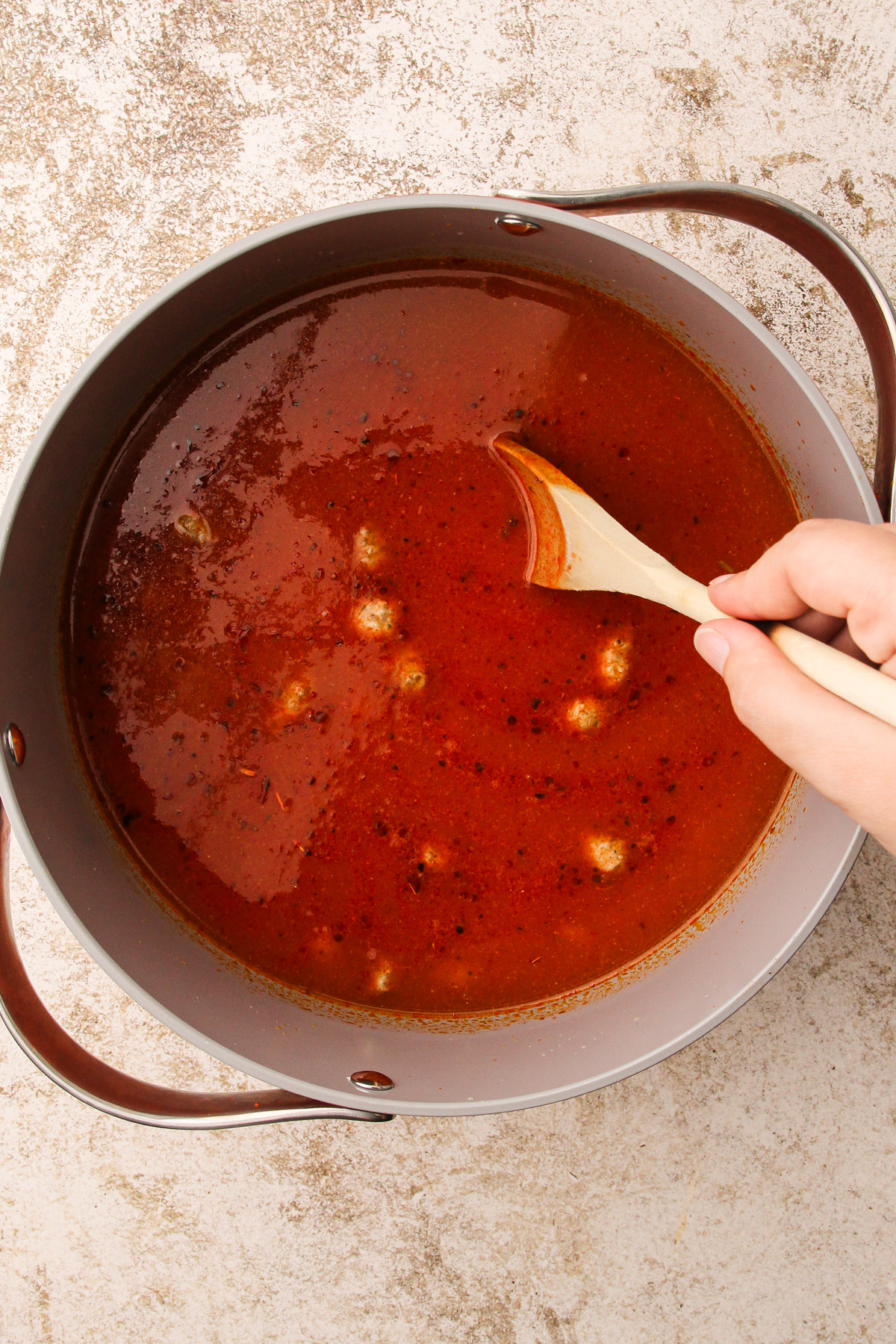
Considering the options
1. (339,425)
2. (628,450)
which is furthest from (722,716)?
(339,425)

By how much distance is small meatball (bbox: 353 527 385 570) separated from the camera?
1489mm

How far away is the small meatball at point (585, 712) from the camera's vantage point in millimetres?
1515

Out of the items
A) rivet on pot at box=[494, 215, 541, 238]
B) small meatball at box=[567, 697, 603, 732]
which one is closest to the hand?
small meatball at box=[567, 697, 603, 732]

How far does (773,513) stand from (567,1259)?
141 cm

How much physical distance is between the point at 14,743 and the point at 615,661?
0.97 metres

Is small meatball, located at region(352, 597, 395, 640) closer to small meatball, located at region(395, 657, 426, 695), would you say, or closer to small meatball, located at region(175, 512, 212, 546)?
small meatball, located at region(395, 657, 426, 695)

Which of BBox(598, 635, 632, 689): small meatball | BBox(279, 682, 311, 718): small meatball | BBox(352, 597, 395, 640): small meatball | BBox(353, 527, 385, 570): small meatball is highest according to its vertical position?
BBox(353, 527, 385, 570): small meatball

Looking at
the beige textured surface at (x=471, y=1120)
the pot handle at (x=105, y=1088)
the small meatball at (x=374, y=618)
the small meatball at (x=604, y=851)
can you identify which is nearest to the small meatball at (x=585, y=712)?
the small meatball at (x=604, y=851)

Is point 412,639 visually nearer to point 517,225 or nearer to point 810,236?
point 517,225

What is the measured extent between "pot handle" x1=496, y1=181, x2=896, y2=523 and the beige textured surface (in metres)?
0.22

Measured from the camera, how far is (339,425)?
149cm

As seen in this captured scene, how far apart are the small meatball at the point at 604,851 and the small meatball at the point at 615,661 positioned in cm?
26

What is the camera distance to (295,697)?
4.97ft

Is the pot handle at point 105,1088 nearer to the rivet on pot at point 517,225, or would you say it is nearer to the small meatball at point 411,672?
the small meatball at point 411,672
